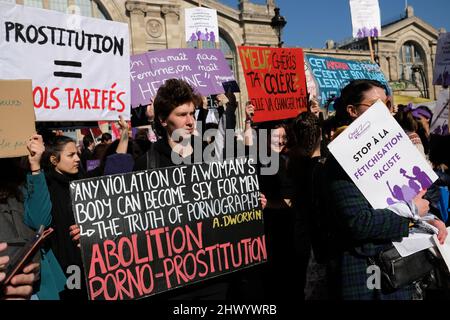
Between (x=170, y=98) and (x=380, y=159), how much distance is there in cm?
148

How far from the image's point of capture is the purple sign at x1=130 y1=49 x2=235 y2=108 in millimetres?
6496

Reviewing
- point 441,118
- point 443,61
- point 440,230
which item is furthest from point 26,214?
point 443,61

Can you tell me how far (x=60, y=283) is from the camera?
9.91 ft

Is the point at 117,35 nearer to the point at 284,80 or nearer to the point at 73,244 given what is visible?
the point at 73,244

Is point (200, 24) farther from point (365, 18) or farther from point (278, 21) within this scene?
point (278, 21)

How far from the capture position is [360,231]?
7.99 feet

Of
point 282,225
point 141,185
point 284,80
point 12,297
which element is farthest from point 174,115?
point 284,80

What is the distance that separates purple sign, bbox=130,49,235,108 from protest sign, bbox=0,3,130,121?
207 centimetres

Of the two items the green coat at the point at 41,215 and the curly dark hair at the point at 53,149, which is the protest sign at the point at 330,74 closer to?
the curly dark hair at the point at 53,149

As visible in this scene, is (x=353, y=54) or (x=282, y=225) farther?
(x=353, y=54)

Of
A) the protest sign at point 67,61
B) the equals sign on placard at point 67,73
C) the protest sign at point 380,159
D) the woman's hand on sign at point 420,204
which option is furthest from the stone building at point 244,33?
the woman's hand on sign at point 420,204

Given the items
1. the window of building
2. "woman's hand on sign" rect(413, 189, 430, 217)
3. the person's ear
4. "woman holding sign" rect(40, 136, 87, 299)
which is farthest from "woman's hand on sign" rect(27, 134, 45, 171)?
the window of building

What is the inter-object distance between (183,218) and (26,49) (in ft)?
6.42

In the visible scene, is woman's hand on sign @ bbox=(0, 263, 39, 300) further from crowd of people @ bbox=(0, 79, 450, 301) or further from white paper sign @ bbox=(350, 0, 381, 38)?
white paper sign @ bbox=(350, 0, 381, 38)
